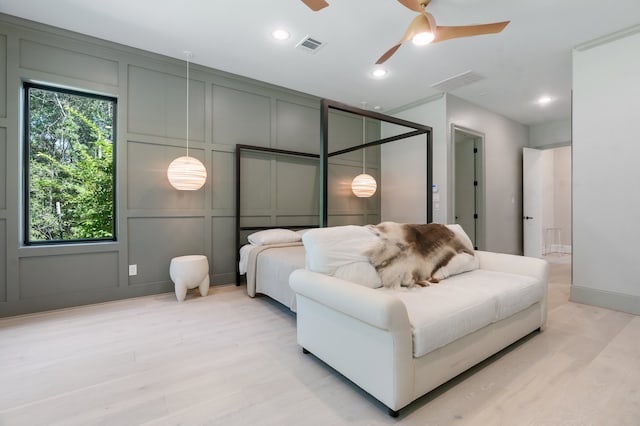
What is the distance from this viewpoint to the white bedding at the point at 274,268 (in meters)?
2.76

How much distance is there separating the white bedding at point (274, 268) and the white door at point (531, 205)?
4565 millimetres

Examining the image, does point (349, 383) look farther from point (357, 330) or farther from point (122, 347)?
point (122, 347)

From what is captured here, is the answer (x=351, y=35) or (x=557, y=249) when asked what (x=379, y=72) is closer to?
(x=351, y=35)

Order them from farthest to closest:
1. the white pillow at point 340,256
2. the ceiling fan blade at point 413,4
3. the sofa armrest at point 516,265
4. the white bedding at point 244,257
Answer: the white bedding at point 244,257 < the sofa armrest at point 516,265 < the ceiling fan blade at point 413,4 < the white pillow at point 340,256

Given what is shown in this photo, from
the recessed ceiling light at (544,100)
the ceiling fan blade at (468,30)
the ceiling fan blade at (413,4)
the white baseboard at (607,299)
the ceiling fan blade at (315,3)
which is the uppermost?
the recessed ceiling light at (544,100)

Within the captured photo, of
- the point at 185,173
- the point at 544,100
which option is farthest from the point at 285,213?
the point at 544,100

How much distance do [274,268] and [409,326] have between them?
1.78 meters

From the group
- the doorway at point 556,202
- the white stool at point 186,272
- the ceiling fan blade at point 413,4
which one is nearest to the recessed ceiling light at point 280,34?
the ceiling fan blade at point 413,4

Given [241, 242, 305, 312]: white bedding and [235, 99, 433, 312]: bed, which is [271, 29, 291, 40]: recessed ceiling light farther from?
[241, 242, 305, 312]: white bedding

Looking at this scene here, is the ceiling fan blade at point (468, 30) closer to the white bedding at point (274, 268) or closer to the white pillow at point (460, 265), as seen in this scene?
the white pillow at point (460, 265)

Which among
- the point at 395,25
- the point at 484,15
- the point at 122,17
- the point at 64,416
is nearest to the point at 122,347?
the point at 64,416

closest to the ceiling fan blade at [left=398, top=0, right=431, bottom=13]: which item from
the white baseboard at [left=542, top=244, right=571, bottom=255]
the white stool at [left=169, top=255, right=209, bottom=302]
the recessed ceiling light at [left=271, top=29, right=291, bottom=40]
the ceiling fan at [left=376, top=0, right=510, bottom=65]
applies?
the ceiling fan at [left=376, top=0, right=510, bottom=65]

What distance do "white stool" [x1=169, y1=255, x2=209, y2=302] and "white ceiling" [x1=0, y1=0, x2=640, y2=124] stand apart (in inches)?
92.6

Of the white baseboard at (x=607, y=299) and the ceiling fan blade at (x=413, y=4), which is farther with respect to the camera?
the white baseboard at (x=607, y=299)
